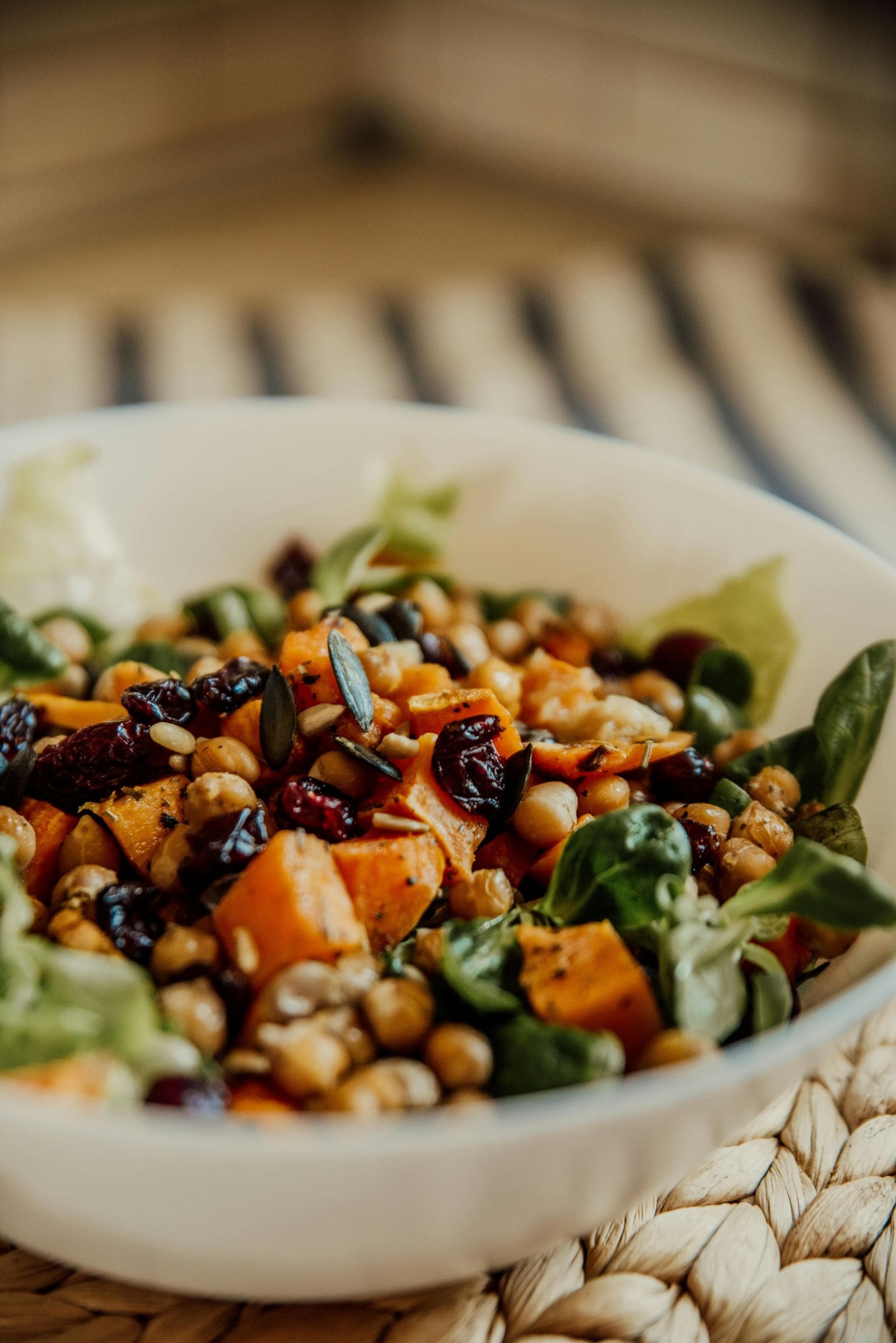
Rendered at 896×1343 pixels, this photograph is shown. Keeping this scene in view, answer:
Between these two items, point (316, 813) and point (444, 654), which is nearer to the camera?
point (316, 813)

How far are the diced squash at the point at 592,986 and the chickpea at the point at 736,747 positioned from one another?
0.64m

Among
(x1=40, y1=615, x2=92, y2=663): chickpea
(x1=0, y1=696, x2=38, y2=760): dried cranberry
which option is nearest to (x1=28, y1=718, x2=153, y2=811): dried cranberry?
(x1=0, y1=696, x2=38, y2=760): dried cranberry

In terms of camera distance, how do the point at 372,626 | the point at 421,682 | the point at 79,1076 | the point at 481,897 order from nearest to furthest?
the point at 79,1076
the point at 481,897
the point at 421,682
the point at 372,626

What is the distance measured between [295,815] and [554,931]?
39 centimetres

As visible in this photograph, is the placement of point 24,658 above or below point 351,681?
below

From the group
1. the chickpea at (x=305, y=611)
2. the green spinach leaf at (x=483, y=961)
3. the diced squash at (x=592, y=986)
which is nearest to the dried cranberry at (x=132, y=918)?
the green spinach leaf at (x=483, y=961)

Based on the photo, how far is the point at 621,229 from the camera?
19.7 feet

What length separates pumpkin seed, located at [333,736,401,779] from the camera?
1.76 m

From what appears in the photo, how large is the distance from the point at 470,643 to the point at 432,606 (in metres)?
0.16

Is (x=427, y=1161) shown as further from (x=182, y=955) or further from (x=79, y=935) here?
(x=79, y=935)

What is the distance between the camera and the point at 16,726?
198 cm

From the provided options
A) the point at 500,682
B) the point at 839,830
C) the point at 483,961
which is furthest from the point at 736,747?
the point at 483,961

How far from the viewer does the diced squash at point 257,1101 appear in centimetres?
133

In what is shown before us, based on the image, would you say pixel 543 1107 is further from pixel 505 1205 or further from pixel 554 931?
pixel 554 931
